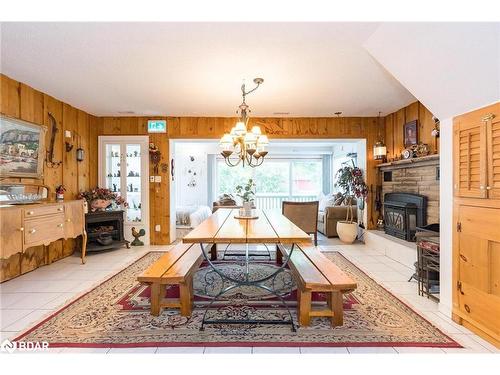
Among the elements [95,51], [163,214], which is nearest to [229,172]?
[163,214]

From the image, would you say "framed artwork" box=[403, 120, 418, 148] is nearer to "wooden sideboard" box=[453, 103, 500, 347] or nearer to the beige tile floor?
the beige tile floor

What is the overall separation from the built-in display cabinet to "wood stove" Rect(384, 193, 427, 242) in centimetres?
432

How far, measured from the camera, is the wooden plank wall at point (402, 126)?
387 cm

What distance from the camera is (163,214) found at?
5.06 metres

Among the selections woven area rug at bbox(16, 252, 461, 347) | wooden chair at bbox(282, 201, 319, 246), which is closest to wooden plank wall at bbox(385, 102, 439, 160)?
wooden chair at bbox(282, 201, 319, 246)

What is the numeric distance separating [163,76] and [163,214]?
8.82 ft

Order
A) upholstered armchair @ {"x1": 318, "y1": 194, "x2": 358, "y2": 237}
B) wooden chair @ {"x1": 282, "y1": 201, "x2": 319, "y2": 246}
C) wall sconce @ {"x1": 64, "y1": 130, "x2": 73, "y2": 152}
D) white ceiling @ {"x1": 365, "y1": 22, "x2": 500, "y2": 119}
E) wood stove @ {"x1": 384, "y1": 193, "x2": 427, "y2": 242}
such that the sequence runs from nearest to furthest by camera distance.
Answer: white ceiling @ {"x1": 365, "y1": 22, "x2": 500, "y2": 119} < wood stove @ {"x1": 384, "y1": 193, "x2": 427, "y2": 242} < wall sconce @ {"x1": 64, "y1": 130, "x2": 73, "y2": 152} < wooden chair @ {"x1": 282, "y1": 201, "x2": 319, "y2": 246} < upholstered armchair @ {"x1": 318, "y1": 194, "x2": 358, "y2": 237}

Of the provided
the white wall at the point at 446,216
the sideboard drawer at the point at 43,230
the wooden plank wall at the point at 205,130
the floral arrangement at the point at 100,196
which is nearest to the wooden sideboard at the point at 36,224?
the sideboard drawer at the point at 43,230

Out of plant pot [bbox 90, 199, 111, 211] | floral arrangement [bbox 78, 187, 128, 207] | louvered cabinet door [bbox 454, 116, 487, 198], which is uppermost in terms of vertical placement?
louvered cabinet door [bbox 454, 116, 487, 198]

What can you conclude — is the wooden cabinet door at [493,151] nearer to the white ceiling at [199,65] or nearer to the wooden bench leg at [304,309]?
the white ceiling at [199,65]

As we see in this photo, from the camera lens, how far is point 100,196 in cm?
458

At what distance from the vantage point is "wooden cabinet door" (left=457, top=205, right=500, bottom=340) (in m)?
1.87

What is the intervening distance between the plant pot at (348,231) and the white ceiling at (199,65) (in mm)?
2135
